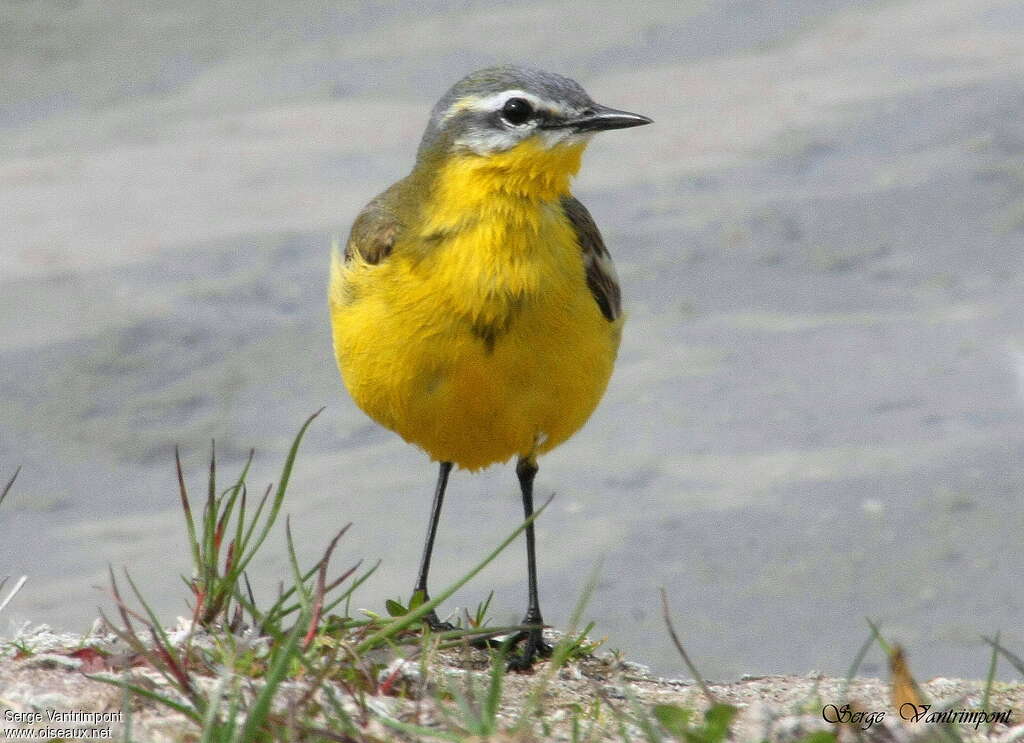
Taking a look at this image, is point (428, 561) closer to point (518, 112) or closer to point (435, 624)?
point (435, 624)

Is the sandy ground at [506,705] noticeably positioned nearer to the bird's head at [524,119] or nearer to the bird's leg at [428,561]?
the bird's leg at [428,561]

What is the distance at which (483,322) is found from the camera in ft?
16.5

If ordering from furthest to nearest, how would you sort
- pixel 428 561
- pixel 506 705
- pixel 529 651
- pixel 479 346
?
1. pixel 428 561
2. pixel 529 651
3. pixel 479 346
4. pixel 506 705

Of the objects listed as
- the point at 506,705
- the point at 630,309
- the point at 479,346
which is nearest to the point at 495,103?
the point at 479,346

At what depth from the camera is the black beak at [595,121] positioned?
5398 mm

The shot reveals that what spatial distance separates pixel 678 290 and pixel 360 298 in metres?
6.33

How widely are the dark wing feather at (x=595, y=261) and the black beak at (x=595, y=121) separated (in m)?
0.28

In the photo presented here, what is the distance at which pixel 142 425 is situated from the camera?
35.1 feet

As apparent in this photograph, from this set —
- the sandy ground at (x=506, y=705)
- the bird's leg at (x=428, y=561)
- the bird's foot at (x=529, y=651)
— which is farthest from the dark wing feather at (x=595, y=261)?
the sandy ground at (x=506, y=705)

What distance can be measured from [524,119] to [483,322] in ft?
2.61

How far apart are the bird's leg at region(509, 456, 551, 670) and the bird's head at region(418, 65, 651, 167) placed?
3.54ft

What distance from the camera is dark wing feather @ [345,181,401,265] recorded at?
5.43 metres

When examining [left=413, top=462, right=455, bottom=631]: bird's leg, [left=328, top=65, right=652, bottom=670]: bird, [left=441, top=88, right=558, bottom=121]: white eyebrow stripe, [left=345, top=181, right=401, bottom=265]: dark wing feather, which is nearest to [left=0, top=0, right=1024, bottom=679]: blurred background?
[left=413, top=462, right=455, bottom=631]: bird's leg

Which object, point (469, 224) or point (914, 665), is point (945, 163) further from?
point (469, 224)
